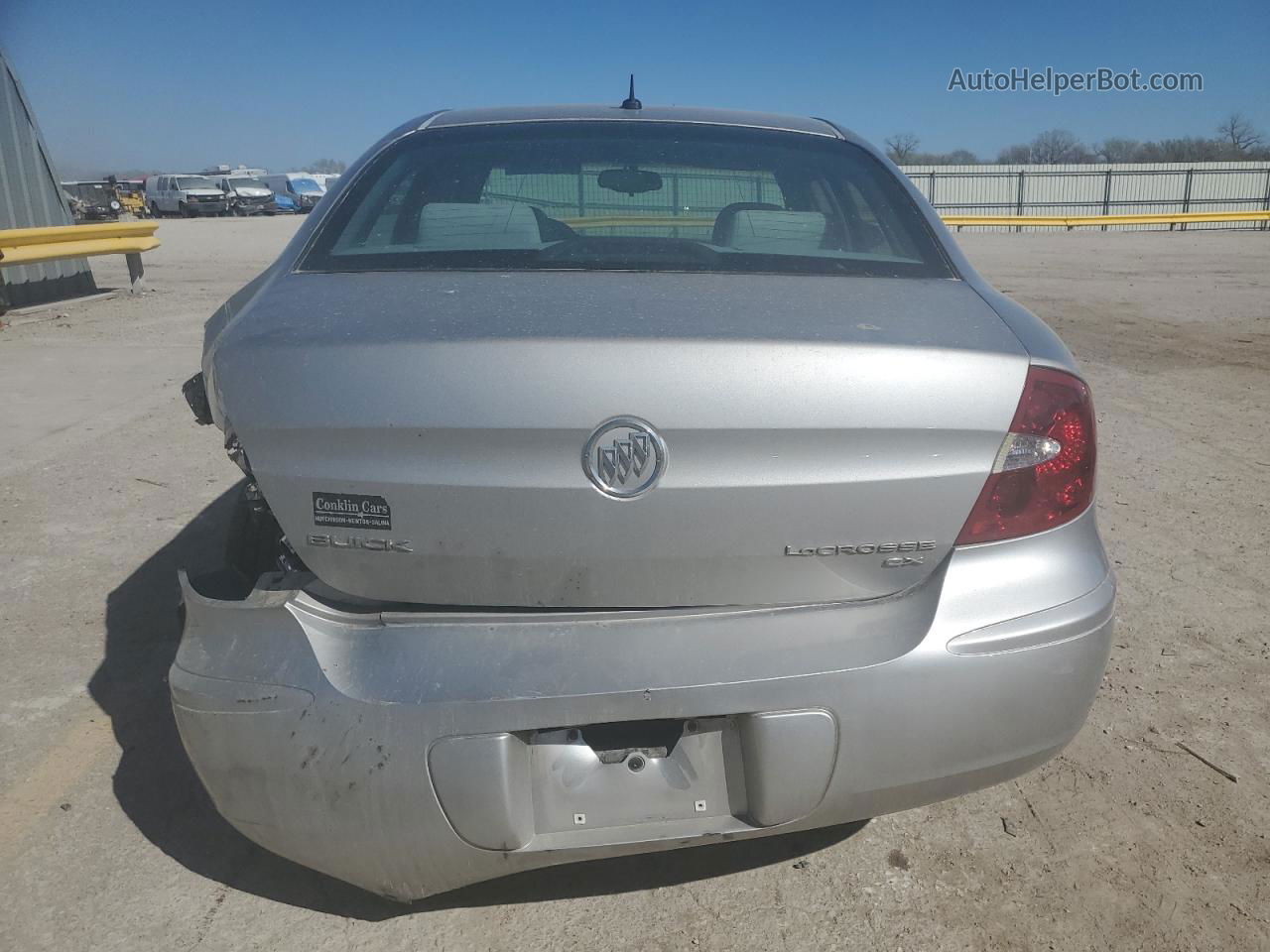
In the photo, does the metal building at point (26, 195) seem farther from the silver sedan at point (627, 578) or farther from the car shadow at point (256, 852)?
the silver sedan at point (627, 578)

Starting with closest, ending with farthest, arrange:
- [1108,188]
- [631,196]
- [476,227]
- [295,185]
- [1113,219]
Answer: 1. [476,227]
2. [631,196]
3. [1113,219]
4. [1108,188]
5. [295,185]

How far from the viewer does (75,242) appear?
11.0 m

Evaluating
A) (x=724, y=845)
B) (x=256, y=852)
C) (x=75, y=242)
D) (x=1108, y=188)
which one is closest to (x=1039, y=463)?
(x=724, y=845)

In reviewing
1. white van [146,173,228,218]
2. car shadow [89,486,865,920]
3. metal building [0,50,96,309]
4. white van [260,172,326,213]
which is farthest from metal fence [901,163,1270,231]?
car shadow [89,486,865,920]

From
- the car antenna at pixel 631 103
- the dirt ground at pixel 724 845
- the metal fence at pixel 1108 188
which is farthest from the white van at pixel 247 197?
the car antenna at pixel 631 103

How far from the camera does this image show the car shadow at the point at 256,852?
2.21 m

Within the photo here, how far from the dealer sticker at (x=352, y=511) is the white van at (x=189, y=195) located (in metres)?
48.0

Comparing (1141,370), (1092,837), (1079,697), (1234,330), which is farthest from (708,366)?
(1234,330)

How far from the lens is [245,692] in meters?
1.82

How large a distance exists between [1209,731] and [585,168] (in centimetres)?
226

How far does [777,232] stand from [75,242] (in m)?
10.7

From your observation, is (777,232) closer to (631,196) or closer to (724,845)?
(631,196)

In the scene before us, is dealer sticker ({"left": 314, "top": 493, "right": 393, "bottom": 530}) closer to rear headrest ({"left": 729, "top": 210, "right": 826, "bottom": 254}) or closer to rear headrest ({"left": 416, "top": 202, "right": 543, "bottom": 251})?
rear headrest ({"left": 416, "top": 202, "right": 543, "bottom": 251})

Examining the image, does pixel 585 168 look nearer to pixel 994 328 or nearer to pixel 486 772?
pixel 994 328
